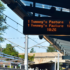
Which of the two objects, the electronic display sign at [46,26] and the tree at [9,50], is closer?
the electronic display sign at [46,26]

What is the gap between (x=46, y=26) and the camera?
11406mm

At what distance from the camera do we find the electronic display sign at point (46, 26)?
1138 cm

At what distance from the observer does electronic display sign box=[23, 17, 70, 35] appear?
11375mm

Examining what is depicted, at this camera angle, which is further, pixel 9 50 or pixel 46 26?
pixel 9 50

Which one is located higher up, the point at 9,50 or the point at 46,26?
the point at 46,26

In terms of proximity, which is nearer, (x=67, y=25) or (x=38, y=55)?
(x=67, y=25)

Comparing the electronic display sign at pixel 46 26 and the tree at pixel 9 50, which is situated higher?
the electronic display sign at pixel 46 26

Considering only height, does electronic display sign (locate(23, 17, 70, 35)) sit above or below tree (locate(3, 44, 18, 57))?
above

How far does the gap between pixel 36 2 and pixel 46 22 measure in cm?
372

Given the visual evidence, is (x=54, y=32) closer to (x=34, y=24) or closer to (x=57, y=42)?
(x=34, y=24)

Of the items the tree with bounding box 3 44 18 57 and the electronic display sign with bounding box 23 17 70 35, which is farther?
the tree with bounding box 3 44 18 57

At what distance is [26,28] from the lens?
A: 448 inches

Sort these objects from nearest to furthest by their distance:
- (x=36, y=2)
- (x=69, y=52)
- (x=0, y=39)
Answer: (x=36, y=2)
(x=69, y=52)
(x=0, y=39)

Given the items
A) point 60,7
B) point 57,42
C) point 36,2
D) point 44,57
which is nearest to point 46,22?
point 36,2
